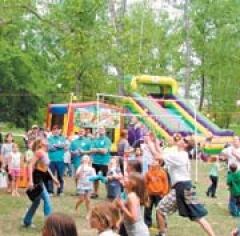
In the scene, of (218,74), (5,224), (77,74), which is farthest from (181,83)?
(5,224)

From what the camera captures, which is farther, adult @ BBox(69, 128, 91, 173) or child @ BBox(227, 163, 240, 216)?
adult @ BBox(69, 128, 91, 173)

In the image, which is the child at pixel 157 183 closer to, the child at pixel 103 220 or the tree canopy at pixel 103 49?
the child at pixel 103 220

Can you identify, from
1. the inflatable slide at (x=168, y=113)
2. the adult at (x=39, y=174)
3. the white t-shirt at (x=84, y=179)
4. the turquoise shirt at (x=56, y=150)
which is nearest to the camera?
the adult at (x=39, y=174)

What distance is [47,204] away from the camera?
9930mm

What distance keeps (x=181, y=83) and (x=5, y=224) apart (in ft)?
134

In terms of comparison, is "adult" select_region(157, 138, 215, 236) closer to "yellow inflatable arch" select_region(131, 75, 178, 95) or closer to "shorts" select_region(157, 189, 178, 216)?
"shorts" select_region(157, 189, 178, 216)

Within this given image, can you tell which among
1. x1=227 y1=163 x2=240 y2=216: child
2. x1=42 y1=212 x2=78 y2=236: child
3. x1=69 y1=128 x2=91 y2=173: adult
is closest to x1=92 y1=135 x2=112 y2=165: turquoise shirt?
x1=69 y1=128 x2=91 y2=173: adult

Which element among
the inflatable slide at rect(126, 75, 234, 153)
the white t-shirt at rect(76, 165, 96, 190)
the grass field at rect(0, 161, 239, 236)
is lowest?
the grass field at rect(0, 161, 239, 236)

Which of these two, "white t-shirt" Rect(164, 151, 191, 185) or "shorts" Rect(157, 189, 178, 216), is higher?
"white t-shirt" Rect(164, 151, 191, 185)

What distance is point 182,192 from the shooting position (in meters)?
8.68

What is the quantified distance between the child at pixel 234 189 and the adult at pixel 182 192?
3426 millimetres

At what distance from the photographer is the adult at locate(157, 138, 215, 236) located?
8.66m

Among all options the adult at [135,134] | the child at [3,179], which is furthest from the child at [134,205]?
the adult at [135,134]

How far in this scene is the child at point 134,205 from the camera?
6527 mm
